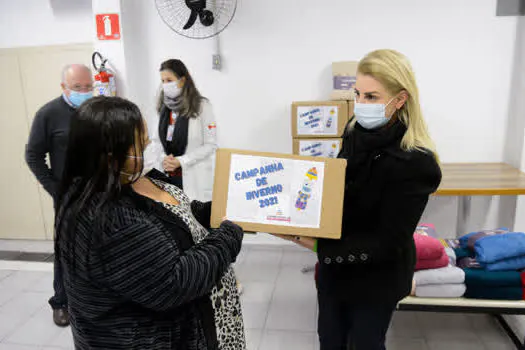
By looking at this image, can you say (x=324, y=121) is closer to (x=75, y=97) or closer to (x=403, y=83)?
(x=75, y=97)

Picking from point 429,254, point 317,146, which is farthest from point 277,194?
point 317,146

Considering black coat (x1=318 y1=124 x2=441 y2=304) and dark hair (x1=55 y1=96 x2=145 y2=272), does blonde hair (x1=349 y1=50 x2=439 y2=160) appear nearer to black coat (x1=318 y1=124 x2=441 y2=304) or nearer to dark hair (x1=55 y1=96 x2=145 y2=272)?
black coat (x1=318 y1=124 x2=441 y2=304)

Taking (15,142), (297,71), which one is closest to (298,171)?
(297,71)

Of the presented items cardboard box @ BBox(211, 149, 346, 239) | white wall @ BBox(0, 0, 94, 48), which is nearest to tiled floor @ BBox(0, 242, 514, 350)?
cardboard box @ BBox(211, 149, 346, 239)

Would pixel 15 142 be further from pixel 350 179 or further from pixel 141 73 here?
pixel 350 179

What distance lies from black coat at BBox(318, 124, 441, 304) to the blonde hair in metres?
0.03

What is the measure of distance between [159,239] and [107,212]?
128mm

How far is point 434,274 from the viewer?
1911 mm

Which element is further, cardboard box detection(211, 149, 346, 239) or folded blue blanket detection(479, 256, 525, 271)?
folded blue blanket detection(479, 256, 525, 271)

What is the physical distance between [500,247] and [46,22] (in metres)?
3.83

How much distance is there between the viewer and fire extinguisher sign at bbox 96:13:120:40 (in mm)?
3127

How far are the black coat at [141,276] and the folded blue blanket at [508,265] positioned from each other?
1444mm

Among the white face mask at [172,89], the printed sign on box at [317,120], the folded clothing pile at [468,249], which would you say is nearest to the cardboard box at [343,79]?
the printed sign on box at [317,120]

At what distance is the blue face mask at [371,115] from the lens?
3.93 ft
